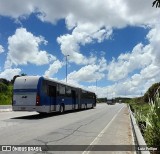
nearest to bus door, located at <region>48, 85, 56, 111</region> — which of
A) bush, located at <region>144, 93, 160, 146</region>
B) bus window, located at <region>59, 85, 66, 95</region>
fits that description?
bus window, located at <region>59, 85, 66, 95</region>

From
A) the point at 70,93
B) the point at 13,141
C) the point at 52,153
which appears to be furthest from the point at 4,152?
the point at 70,93

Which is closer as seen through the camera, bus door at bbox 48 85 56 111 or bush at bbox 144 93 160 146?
bush at bbox 144 93 160 146

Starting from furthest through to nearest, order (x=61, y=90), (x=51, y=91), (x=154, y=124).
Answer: (x=61, y=90) → (x=51, y=91) → (x=154, y=124)

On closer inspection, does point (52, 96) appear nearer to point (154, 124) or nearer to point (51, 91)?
point (51, 91)

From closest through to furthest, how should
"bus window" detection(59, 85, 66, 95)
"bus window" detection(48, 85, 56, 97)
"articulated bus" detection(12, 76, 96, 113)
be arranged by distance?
"articulated bus" detection(12, 76, 96, 113) < "bus window" detection(48, 85, 56, 97) < "bus window" detection(59, 85, 66, 95)

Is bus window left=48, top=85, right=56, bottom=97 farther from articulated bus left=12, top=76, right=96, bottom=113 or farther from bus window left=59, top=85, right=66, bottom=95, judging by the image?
bus window left=59, top=85, right=66, bottom=95

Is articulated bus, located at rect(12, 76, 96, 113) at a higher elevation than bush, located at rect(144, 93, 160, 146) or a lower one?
higher

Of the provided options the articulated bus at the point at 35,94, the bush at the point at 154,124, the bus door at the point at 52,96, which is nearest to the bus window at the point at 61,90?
the articulated bus at the point at 35,94

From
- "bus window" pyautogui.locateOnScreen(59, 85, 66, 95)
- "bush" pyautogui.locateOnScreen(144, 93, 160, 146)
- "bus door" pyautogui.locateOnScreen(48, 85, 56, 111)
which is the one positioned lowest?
"bush" pyautogui.locateOnScreen(144, 93, 160, 146)

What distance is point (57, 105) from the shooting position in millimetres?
30031

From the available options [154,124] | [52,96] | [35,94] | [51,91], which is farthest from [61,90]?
[154,124]

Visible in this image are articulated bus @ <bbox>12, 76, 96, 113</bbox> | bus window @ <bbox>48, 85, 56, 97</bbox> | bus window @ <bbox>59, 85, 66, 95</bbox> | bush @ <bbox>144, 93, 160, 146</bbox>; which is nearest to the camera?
bush @ <bbox>144, 93, 160, 146</bbox>

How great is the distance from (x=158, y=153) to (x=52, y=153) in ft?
10.8

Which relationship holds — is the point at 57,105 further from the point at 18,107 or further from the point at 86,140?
the point at 86,140
